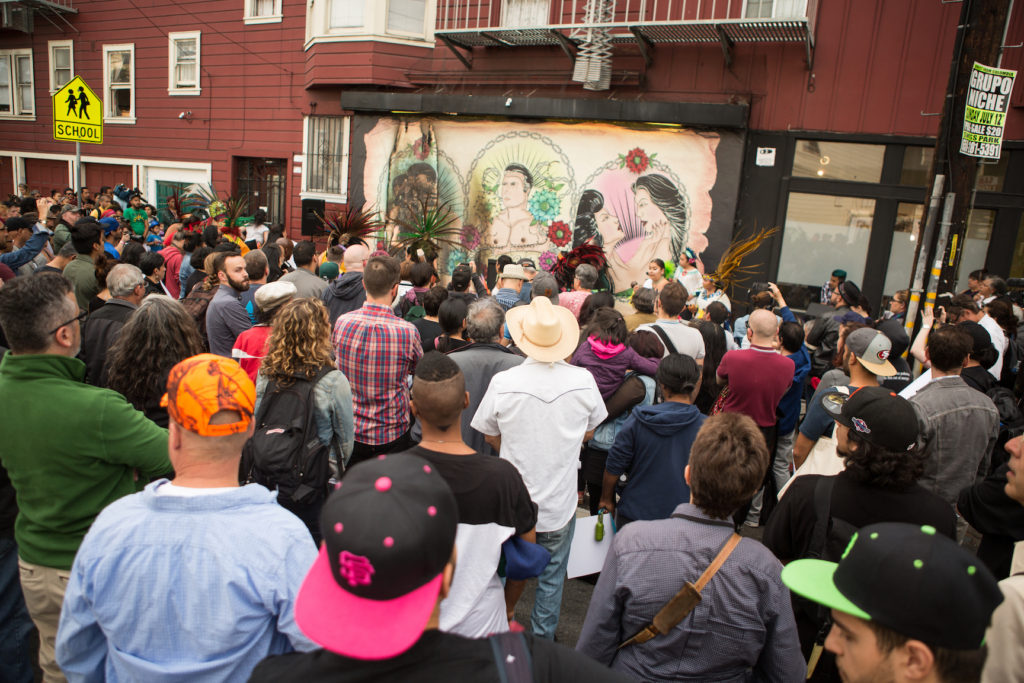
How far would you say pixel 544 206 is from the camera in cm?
1223

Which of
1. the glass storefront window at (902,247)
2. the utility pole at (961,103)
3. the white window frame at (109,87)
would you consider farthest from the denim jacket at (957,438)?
the white window frame at (109,87)

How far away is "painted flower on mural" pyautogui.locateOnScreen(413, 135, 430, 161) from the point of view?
13.3m

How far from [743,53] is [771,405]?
790 centimetres

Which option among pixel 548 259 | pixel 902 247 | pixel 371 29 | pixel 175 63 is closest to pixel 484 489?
pixel 902 247

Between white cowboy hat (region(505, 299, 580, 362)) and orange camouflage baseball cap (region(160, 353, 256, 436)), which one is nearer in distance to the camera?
orange camouflage baseball cap (region(160, 353, 256, 436))

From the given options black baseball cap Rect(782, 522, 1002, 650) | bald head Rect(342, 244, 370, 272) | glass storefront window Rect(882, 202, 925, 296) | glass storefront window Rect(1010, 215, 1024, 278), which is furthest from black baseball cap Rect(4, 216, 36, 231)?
glass storefront window Rect(1010, 215, 1024, 278)

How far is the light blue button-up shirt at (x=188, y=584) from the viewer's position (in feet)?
5.60

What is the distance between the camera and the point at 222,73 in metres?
16.5

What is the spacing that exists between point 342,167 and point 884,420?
14.0 meters

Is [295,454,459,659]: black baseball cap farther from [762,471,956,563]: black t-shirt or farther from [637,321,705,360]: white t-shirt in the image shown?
[637,321,705,360]: white t-shirt

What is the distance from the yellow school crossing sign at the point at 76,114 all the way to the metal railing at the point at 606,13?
6568 mm

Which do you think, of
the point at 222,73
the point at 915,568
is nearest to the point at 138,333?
the point at 915,568

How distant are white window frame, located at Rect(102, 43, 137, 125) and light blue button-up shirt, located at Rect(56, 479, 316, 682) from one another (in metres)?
19.9

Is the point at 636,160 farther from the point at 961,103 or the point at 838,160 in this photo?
the point at 961,103
